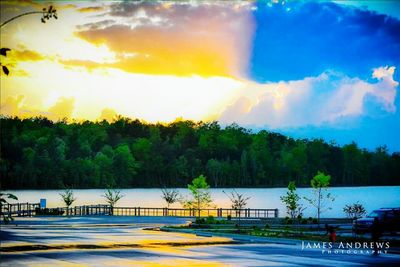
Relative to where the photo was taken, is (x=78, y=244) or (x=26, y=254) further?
(x=78, y=244)

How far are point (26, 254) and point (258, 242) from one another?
45.3ft

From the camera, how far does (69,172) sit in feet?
641

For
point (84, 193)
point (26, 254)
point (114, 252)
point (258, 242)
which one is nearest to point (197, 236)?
point (258, 242)

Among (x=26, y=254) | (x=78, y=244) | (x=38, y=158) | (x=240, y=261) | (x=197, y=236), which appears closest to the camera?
(x=240, y=261)

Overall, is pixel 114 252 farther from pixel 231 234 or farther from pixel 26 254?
pixel 231 234

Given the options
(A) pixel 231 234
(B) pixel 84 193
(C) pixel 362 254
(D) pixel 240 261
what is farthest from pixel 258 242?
(B) pixel 84 193

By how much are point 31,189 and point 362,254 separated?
169660 millimetres

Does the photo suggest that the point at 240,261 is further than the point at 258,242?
No

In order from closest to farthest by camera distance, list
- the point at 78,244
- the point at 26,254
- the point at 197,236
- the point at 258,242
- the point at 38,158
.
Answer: the point at 26,254
the point at 78,244
the point at 258,242
the point at 197,236
the point at 38,158

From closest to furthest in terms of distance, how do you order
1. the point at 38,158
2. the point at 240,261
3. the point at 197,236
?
the point at 240,261
the point at 197,236
the point at 38,158

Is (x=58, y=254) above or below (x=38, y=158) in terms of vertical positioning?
below

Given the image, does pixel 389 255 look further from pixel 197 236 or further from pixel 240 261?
pixel 197 236

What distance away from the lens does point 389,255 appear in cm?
2995

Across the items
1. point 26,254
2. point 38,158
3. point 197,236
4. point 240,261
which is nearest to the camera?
point 240,261
